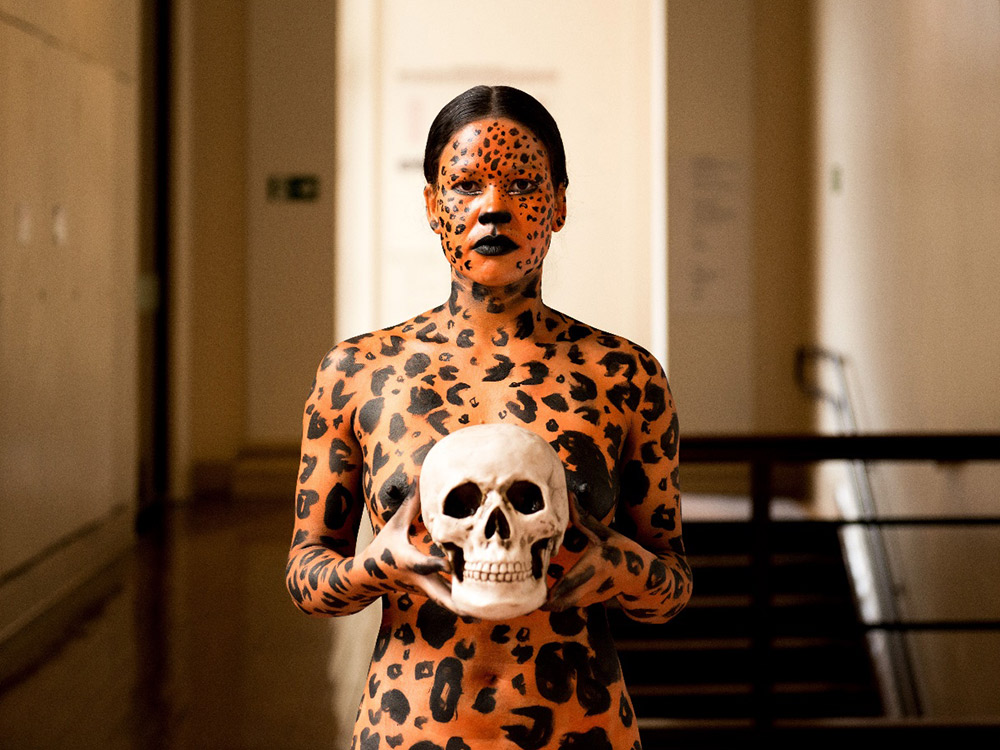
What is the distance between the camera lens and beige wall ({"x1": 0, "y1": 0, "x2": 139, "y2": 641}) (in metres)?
4.71

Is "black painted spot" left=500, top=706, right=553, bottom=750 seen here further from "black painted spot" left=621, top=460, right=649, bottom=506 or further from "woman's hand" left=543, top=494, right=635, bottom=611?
"black painted spot" left=621, top=460, right=649, bottom=506

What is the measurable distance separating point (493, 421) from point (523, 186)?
0.25 m

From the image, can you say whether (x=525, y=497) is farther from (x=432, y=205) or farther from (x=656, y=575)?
(x=432, y=205)

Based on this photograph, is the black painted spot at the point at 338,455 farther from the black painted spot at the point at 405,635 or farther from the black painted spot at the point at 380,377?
the black painted spot at the point at 405,635

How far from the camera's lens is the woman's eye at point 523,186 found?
1187 millimetres

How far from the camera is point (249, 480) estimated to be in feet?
27.5

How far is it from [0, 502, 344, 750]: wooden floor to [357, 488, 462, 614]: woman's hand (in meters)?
2.60

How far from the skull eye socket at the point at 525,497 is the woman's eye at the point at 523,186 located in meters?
0.32

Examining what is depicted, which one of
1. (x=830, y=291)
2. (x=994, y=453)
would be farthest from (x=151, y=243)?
(x=994, y=453)

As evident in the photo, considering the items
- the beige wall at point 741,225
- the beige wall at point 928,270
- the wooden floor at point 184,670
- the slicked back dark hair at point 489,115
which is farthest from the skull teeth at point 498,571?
the beige wall at point 741,225

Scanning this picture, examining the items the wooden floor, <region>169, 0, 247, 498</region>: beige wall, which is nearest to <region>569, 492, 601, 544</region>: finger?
the wooden floor

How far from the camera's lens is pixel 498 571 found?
100 cm

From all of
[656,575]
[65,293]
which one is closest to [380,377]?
[656,575]

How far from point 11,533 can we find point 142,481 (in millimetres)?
3192
